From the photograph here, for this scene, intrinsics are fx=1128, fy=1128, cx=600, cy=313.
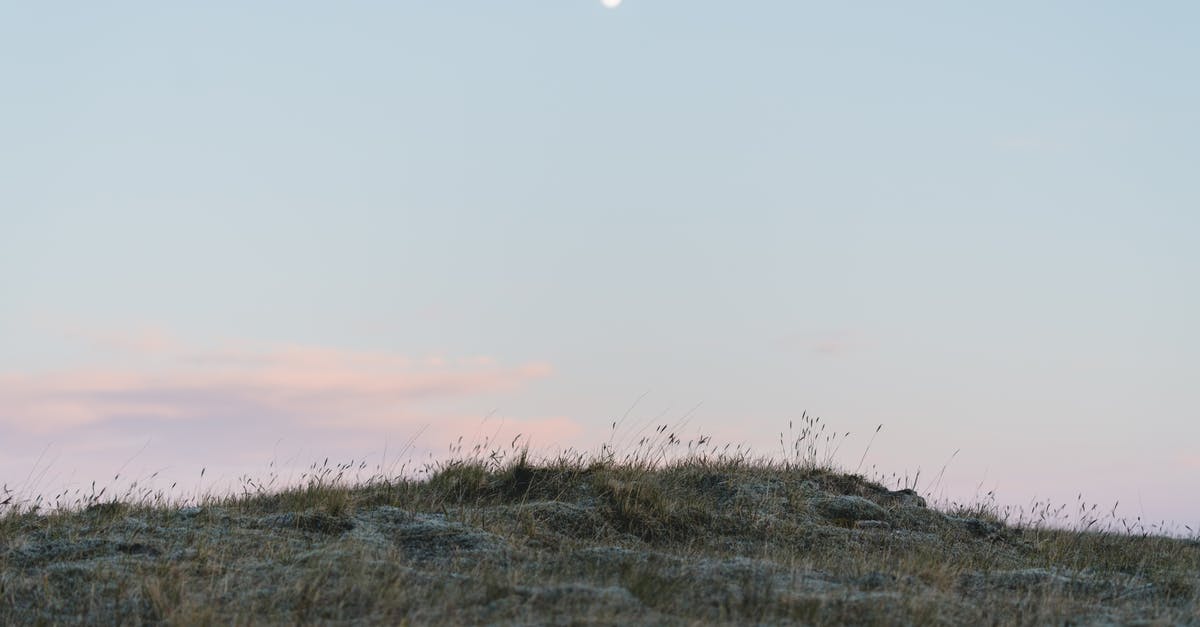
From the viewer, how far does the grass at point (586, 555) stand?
7.67 m

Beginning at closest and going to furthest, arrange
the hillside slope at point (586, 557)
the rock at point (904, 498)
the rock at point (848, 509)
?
the hillside slope at point (586, 557)
the rock at point (848, 509)
the rock at point (904, 498)

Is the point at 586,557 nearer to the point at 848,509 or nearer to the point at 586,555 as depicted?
the point at 586,555

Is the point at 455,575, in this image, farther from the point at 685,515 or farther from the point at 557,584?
the point at 685,515

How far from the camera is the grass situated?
767 cm

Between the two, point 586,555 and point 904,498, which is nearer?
point 586,555

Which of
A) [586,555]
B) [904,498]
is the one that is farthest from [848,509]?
[586,555]

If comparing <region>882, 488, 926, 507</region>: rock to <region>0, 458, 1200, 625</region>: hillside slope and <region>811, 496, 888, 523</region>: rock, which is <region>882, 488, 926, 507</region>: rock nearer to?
<region>0, 458, 1200, 625</region>: hillside slope

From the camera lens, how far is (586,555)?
9.54m

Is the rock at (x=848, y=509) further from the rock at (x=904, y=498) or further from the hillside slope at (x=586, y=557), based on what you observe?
the rock at (x=904, y=498)

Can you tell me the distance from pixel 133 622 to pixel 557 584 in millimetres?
2853

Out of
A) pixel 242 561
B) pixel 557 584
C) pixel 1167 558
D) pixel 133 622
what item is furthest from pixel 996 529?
pixel 133 622

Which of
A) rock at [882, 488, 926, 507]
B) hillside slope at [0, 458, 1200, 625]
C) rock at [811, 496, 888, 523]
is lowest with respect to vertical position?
hillside slope at [0, 458, 1200, 625]

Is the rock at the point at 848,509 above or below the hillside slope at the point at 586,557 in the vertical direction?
above

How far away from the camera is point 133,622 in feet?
24.7
